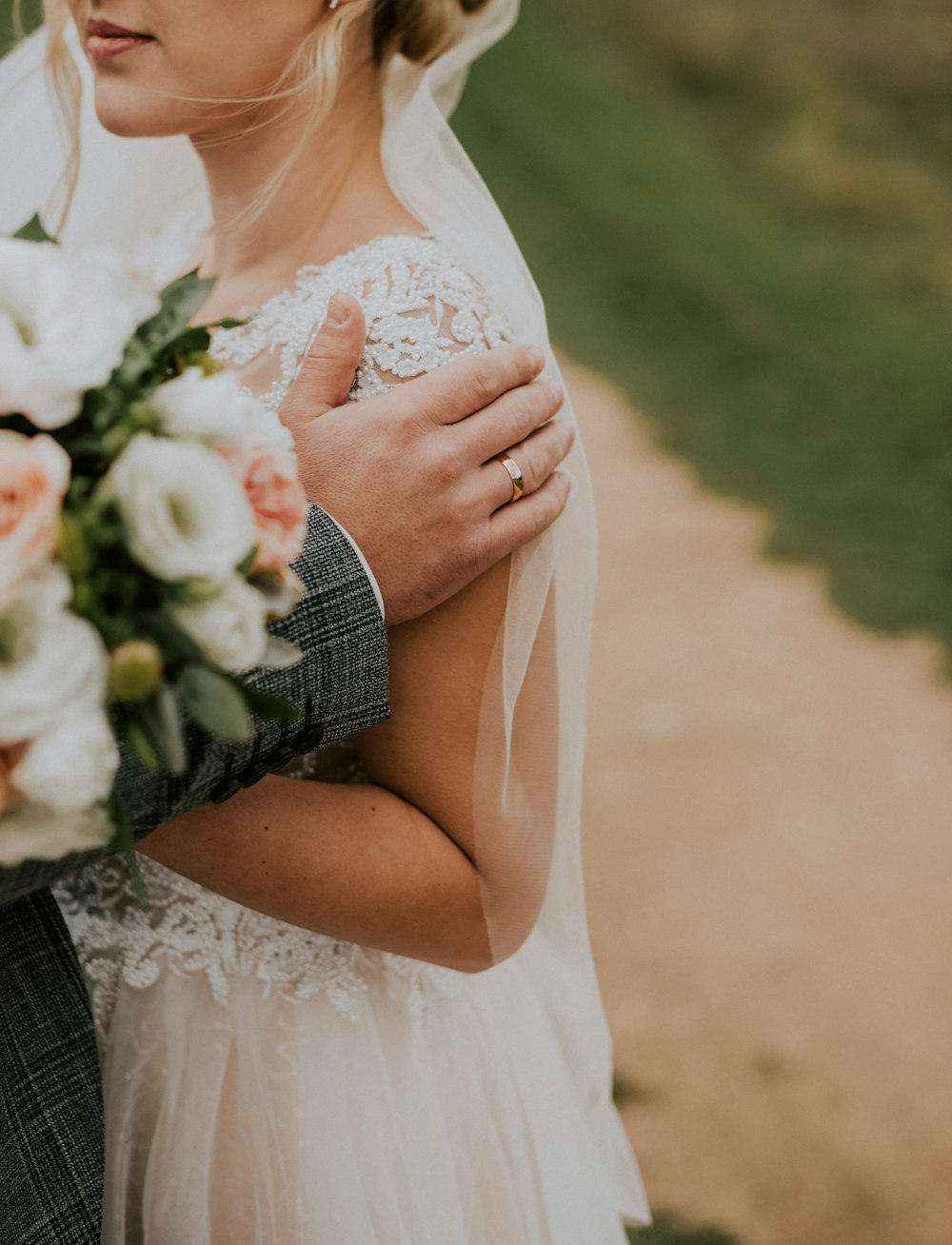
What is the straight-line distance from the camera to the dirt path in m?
3.50

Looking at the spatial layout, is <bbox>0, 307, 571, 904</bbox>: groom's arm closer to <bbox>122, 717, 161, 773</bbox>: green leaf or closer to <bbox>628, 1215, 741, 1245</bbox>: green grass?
<bbox>122, 717, 161, 773</bbox>: green leaf

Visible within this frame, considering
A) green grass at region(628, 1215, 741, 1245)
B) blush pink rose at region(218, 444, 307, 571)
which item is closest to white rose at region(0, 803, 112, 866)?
blush pink rose at region(218, 444, 307, 571)

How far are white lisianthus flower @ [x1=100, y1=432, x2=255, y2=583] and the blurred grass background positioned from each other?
204 inches

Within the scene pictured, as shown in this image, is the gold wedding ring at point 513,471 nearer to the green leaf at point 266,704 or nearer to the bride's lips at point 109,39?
the green leaf at point 266,704

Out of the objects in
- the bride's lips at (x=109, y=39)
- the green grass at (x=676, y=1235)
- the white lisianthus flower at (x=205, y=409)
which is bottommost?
the green grass at (x=676, y=1235)

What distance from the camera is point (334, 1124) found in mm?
1649

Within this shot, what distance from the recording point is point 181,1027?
1.69 metres

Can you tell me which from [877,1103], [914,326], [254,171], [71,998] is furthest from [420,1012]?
[914,326]

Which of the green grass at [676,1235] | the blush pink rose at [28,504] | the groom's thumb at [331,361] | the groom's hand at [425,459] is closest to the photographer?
the blush pink rose at [28,504]

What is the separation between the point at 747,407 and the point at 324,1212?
255 inches

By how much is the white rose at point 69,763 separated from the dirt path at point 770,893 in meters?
3.00

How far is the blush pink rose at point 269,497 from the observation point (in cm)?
93

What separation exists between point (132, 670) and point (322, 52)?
109 cm

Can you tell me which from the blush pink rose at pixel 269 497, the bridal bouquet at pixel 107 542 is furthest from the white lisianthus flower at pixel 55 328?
the blush pink rose at pixel 269 497
